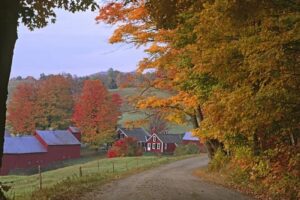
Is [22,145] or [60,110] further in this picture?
[60,110]

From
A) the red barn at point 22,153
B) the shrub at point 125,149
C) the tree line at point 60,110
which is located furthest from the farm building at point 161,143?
the shrub at point 125,149

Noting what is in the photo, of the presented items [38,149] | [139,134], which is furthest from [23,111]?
[139,134]

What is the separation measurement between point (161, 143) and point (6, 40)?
302ft

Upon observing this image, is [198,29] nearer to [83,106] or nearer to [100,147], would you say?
[83,106]

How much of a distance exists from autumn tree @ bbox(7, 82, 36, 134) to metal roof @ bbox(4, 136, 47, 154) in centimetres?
471

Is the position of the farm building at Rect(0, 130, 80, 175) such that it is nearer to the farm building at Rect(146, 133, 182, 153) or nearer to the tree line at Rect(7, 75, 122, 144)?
the tree line at Rect(7, 75, 122, 144)

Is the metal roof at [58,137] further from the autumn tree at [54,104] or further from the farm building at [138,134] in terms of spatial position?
the farm building at [138,134]

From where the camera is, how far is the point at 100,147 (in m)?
85.4

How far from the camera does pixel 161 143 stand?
98875mm

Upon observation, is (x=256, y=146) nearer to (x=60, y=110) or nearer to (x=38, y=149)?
(x=38, y=149)

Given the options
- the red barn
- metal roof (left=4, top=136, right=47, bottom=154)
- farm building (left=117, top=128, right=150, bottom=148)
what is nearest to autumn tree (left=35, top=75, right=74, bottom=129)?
metal roof (left=4, top=136, right=47, bottom=154)

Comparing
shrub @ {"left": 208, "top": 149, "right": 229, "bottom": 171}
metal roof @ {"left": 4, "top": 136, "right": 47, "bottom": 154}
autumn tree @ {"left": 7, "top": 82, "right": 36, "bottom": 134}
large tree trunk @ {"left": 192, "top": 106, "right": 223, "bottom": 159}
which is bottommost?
shrub @ {"left": 208, "top": 149, "right": 229, "bottom": 171}

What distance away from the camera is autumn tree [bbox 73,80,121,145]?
77.5m

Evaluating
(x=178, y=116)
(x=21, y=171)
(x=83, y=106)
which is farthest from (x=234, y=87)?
(x=83, y=106)
